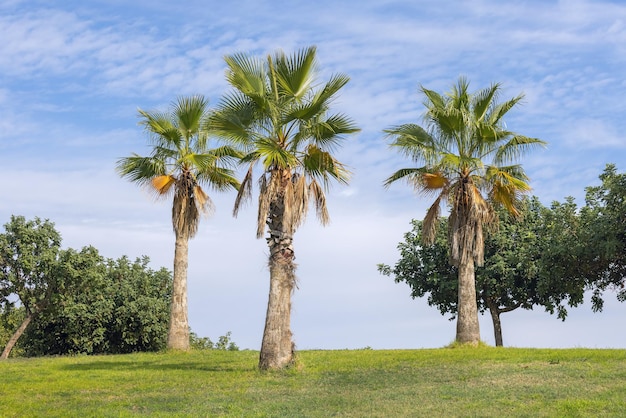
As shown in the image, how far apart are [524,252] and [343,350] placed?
14623 mm

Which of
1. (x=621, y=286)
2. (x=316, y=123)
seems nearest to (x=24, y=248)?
(x=316, y=123)

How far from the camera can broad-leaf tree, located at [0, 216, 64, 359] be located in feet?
134

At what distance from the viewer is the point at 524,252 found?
41688 millimetres

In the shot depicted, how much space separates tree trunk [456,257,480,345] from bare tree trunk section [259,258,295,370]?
29.5ft

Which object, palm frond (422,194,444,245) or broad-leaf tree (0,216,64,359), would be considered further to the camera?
broad-leaf tree (0,216,64,359)

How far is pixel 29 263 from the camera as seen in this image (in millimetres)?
40344

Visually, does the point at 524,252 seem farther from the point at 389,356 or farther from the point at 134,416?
the point at 134,416

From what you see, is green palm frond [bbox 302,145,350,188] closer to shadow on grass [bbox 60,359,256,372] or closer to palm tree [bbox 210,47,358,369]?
palm tree [bbox 210,47,358,369]

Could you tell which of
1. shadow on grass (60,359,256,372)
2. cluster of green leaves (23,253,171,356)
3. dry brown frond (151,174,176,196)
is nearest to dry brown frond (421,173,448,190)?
shadow on grass (60,359,256,372)

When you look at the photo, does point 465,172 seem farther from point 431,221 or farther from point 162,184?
point 162,184

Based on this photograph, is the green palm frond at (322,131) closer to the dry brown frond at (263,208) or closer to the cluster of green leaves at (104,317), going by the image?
the dry brown frond at (263,208)

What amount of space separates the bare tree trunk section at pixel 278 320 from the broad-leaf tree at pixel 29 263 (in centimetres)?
2027

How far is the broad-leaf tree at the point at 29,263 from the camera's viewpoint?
134ft

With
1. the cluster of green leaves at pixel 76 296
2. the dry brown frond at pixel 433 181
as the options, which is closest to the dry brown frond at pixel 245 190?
the dry brown frond at pixel 433 181
